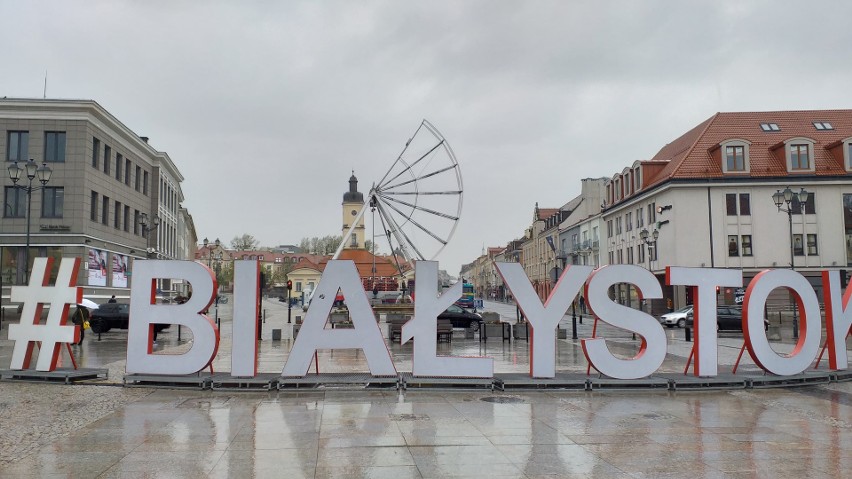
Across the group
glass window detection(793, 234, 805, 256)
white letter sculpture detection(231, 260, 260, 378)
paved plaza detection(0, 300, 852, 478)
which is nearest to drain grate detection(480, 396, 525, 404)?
paved plaza detection(0, 300, 852, 478)

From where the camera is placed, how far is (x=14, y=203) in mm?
43906

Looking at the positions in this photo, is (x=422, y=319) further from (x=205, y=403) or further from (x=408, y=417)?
(x=205, y=403)

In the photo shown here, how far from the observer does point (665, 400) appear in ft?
42.3

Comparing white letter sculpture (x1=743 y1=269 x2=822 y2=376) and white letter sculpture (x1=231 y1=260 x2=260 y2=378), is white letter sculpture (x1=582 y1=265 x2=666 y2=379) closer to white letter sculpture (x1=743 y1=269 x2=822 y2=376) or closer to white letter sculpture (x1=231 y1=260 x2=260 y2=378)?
white letter sculpture (x1=743 y1=269 x2=822 y2=376)

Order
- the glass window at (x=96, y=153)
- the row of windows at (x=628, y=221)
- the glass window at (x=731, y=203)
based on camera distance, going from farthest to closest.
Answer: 1. the row of windows at (x=628, y=221)
2. the glass window at (x=731, y=203)
3. the glass window at (x=96, y=153)

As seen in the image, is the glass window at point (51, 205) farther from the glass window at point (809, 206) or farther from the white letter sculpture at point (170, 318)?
the glass window at point (809, 206)

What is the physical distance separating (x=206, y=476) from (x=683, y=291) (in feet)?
167

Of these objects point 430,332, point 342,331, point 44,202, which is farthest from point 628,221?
point 342,331

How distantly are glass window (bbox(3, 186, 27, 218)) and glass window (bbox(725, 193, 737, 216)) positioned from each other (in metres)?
50.8

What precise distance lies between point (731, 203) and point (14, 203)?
2041 inches

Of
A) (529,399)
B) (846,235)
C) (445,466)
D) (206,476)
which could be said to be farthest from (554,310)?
(846,235)

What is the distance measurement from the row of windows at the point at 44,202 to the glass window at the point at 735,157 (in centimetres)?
4861

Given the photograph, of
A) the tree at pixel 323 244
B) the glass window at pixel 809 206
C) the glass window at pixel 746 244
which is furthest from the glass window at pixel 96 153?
the tree at pixel 323 244

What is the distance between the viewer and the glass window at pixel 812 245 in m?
51.1
